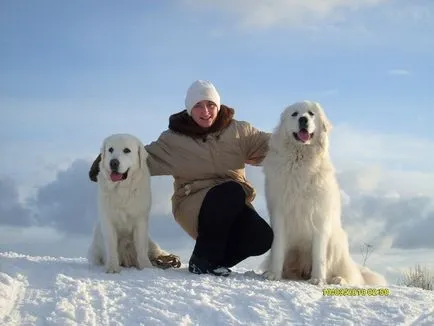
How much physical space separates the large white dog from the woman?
0.31 meters

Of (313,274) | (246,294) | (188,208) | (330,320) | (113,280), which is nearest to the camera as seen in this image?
(330,320)

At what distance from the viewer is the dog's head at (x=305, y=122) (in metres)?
6.02

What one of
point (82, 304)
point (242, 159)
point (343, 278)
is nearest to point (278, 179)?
point (242, 159)

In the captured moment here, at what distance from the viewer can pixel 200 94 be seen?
645cm

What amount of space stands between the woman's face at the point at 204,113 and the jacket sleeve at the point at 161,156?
1.28 feet

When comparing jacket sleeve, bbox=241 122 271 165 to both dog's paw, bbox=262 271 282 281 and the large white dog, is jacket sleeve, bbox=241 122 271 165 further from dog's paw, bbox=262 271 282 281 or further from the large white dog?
dog's paw, bbox=262 271 282 281

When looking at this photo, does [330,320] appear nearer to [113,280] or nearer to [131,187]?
[113,280]

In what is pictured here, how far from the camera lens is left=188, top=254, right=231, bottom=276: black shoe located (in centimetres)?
608

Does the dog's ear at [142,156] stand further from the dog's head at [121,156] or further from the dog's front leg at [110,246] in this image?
the dog's front leg at [110,246]

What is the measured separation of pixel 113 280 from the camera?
217 inches

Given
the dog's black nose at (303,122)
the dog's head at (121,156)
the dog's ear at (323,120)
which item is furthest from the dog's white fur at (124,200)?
the dog's ear at (323,120)

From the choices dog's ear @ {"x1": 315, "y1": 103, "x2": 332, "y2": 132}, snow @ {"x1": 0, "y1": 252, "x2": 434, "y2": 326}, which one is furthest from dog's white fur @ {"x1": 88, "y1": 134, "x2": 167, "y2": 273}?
dog's ear @ {"x1": 315, "y1": 103, "x2": 332, "y2": 132}

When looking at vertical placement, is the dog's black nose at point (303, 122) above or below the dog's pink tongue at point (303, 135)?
above

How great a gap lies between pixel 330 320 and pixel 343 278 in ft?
4.92
